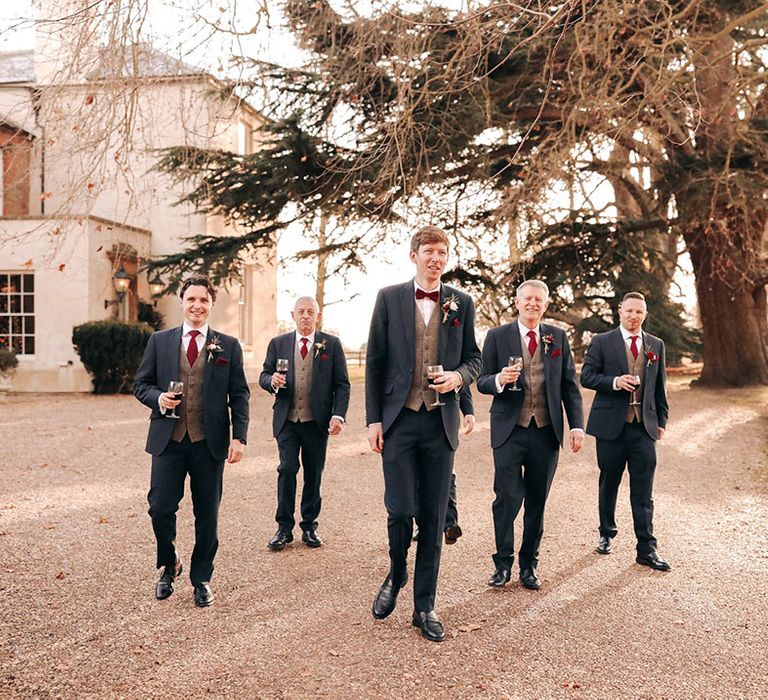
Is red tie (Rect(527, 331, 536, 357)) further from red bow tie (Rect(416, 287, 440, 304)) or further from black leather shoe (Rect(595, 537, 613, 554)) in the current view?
black leather shoe (Rect(595, 537, 613, 554))

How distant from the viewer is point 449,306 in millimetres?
4605

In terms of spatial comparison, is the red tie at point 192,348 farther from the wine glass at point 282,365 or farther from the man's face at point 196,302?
the wine glass at point 282,365

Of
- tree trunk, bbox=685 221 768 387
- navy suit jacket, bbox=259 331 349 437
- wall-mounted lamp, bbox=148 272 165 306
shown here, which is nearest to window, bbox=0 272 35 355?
wall-mounted lamp, bbox=148 272 165 306

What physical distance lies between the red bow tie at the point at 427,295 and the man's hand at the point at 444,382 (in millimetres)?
510

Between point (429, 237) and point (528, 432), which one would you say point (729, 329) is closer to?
point (528, 432)

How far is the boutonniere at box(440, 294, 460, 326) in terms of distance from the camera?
4598mm

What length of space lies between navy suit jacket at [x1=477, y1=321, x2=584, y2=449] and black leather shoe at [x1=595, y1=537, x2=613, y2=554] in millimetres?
1221

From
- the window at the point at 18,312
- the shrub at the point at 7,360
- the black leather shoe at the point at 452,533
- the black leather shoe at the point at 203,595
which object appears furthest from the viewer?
the window at the point at 18,312

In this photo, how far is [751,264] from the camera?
17359 mm

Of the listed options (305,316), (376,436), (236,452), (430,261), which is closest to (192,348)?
(236,452)

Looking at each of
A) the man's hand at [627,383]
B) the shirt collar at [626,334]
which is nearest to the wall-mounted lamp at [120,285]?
the shirt collar at [626,334]

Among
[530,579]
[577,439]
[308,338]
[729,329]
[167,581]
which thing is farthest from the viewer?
[729,329]

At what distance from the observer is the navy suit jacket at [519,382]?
5.31m

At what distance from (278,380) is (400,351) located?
1.96m
